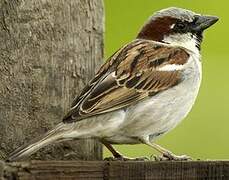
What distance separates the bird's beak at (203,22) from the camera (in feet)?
19.8

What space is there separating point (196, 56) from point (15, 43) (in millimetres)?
1350

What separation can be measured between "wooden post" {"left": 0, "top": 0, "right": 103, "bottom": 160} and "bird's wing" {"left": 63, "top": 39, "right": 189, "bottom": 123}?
3.5 inches

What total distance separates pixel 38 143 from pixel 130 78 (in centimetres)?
97

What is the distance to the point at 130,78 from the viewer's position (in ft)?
18.3

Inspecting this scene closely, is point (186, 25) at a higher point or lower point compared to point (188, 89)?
higher

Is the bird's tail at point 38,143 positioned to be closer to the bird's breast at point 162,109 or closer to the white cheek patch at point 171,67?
the bird's breast at point 162,109

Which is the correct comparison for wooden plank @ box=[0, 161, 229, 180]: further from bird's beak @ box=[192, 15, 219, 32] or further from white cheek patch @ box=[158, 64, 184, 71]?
bird's beak @ box=[192, 15, 219, 32]

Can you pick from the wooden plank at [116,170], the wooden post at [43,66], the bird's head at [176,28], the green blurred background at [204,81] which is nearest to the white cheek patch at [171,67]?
the bird's head at [176,28]

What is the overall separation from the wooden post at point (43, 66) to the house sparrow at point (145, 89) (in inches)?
3.6

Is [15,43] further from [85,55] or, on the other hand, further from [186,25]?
[186,25]

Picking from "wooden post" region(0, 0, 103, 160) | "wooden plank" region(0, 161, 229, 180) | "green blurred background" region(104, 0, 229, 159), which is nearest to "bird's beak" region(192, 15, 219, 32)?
"green blurred background" region(104, 0, 229, 159)

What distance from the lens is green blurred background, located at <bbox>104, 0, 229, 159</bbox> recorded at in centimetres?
682

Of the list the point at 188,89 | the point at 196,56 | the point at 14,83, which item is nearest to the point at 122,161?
the point at 14,83

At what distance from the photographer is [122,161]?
4.28 metres
